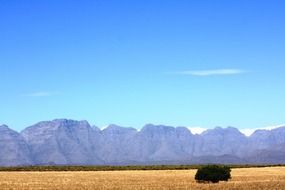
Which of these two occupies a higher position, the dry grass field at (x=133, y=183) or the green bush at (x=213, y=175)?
the green bush at (x=213, y=175)

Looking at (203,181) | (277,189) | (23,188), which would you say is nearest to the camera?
(277,189)

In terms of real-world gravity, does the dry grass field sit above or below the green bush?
below

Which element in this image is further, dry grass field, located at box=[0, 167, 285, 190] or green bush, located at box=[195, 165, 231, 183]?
green bush, located at box=[195, 165, 231, 183]

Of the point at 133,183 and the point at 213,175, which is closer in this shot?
the point at 133,183

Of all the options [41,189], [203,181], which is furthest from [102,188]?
[203,181]

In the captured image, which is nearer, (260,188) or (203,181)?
(260,188)

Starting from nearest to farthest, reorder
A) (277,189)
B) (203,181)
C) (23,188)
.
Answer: (277,189) → (23,188) → (203,181)

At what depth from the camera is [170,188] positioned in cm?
5647

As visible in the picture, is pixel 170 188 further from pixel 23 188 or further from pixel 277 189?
pixel 23 188

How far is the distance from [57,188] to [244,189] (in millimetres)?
19560

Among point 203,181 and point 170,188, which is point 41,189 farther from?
point 203,181

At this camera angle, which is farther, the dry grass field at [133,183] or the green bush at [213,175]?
the green bush at [213,175]

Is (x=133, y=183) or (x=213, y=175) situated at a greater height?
(x=213, y=175)

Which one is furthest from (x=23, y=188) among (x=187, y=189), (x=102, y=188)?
(x=187, y=189)
